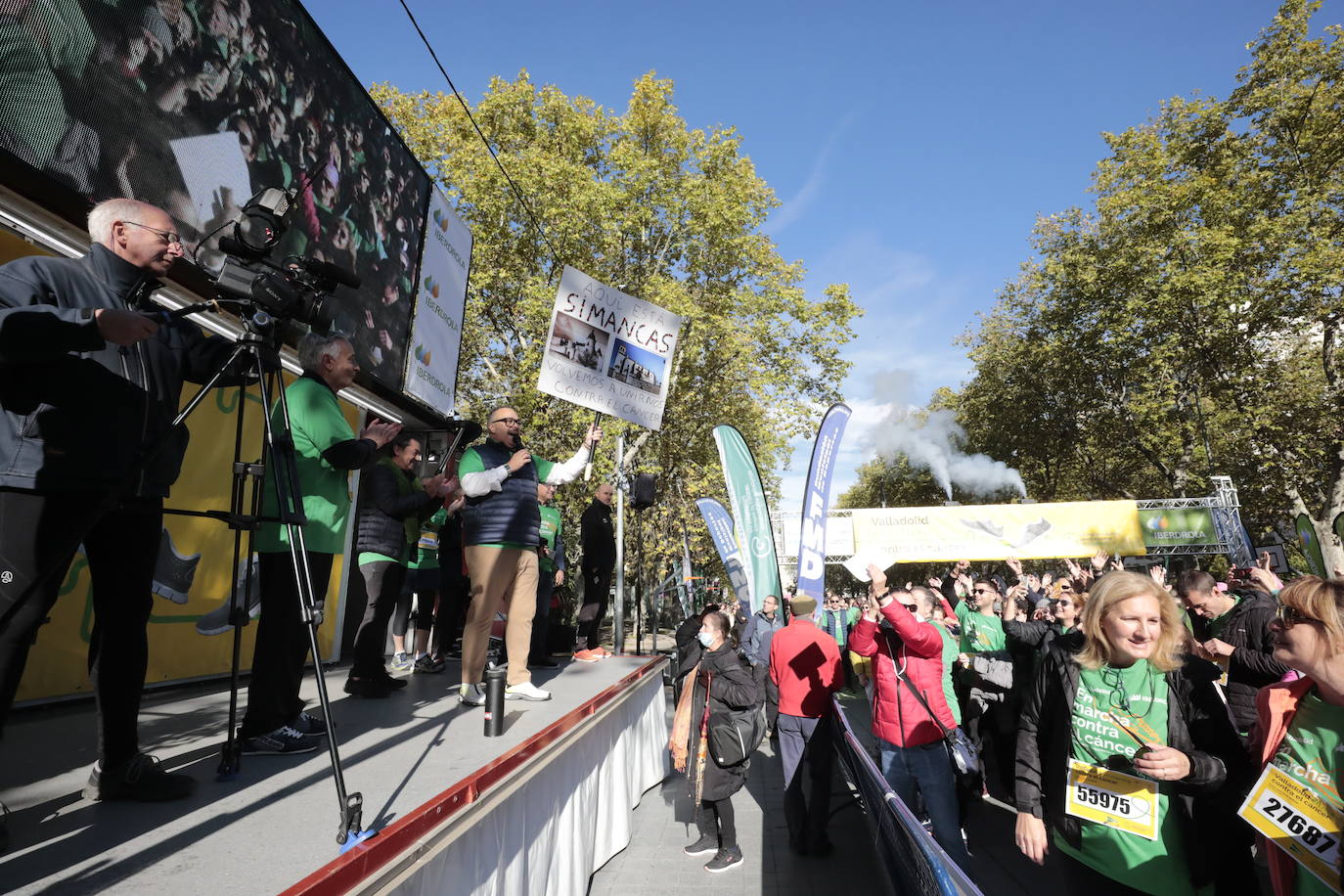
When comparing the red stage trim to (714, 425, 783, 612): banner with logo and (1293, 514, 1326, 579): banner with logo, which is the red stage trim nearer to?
(714, 425, 783, 612): banner with logo

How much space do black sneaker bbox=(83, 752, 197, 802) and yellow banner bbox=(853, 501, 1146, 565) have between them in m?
19.0

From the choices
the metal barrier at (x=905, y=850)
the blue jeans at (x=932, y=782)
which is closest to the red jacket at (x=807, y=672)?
the blue jeans at (x=932, y=782)

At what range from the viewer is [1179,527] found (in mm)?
19672

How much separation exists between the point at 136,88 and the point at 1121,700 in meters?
6.05

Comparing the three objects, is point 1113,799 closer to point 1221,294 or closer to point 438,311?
point 438,311

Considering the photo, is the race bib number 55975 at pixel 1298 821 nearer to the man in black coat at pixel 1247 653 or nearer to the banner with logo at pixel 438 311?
the man in black coat at pixel 1247 653

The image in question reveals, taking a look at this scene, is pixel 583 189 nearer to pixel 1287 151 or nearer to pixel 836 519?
pixel 836 519

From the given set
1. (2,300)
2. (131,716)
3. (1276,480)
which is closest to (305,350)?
(2,300)

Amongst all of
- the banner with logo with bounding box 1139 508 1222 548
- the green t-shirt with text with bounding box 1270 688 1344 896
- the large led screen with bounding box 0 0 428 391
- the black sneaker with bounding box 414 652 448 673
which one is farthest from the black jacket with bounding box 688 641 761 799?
the banner with logo with bounding box 1139 508 1222 548

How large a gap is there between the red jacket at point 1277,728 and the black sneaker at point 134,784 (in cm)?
318

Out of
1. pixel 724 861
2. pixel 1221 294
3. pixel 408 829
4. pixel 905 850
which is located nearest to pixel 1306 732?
pixel 905 850

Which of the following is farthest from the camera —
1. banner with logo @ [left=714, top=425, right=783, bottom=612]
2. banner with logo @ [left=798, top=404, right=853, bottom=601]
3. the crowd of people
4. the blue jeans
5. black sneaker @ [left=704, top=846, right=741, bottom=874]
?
banner with logo @ [left=714, top=425, right=783, bottom=612]

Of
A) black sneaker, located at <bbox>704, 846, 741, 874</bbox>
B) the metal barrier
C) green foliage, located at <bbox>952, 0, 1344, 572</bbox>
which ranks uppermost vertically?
green foliage, located at <bbox>952, 0, 1344, 572</bbox>

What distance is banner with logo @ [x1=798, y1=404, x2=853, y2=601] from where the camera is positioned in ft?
35.5
